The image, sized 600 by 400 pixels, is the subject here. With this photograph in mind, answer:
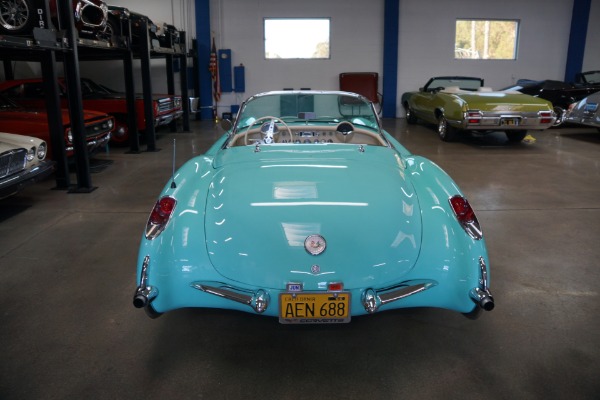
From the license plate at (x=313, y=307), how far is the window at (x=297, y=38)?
13.8 metres

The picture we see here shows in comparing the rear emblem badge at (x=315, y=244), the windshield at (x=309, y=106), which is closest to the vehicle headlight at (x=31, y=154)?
the windshield at (x=309, y=106)

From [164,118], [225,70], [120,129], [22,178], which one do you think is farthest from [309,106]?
[225,70]

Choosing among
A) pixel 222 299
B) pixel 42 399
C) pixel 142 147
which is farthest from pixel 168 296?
pixel 142 147

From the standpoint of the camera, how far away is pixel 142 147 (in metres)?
9.73

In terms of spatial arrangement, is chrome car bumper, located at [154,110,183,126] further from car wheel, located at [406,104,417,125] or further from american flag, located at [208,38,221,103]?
car wheel, located at [406,104,417,125]

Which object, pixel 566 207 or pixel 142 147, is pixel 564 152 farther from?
pixel 142 147

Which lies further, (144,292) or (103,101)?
(103,101)

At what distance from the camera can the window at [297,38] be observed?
49.1ft

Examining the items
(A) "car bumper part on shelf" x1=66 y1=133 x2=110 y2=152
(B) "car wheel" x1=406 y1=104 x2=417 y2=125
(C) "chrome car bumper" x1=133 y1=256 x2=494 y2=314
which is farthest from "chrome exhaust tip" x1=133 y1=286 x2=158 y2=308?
(B) "car wheel" x1=406 y1=104 x2=417 y2=125

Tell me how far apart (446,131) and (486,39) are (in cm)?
719

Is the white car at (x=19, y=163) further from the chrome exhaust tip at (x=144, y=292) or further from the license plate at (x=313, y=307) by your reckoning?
the license plate at (x=313, y=307)

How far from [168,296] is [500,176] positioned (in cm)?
566

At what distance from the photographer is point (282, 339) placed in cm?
263

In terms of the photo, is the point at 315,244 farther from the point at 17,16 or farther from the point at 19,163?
the point at 17,16
